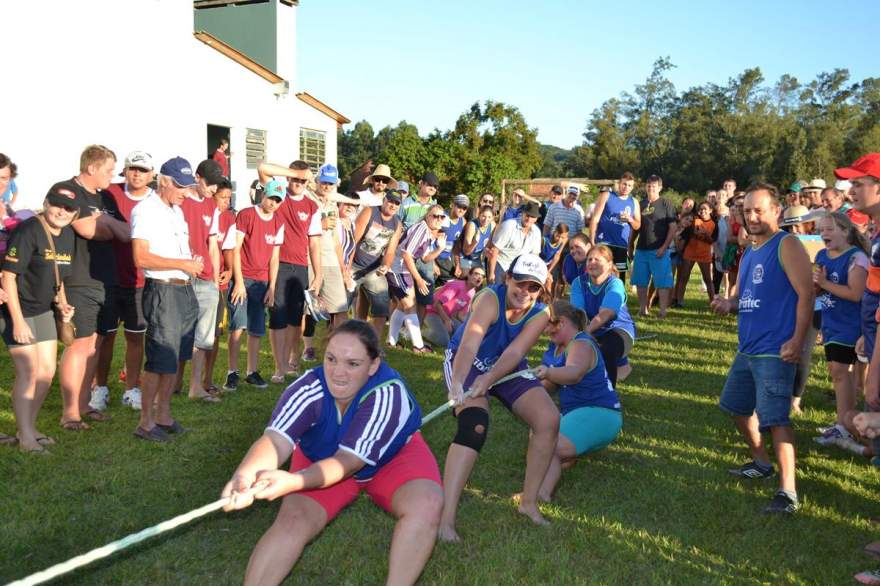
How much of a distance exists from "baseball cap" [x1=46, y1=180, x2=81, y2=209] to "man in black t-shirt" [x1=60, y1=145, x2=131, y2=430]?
2cm

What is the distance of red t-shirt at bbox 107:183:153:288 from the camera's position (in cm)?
628

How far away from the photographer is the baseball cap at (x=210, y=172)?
22.1ft

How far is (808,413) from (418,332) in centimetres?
468

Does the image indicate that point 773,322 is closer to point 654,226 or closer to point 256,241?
point 256,241

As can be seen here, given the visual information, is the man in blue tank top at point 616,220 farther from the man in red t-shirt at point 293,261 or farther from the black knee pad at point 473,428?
the black knee pad at point 473,428

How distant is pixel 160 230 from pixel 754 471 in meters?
4.69

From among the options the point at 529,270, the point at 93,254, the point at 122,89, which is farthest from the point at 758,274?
the point at 122,89

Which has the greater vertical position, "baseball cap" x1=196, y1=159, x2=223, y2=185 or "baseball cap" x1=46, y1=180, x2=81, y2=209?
"baseball cap" x1=196, y1=159, x2=223, y2=185

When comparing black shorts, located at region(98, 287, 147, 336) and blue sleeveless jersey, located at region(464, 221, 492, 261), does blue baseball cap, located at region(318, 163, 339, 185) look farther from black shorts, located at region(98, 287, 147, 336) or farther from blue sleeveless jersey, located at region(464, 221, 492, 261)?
blue sleeveless jersey, located at region(464, 221, 492, 261)

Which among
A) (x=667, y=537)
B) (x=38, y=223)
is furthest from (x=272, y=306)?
(x=667, y=537)

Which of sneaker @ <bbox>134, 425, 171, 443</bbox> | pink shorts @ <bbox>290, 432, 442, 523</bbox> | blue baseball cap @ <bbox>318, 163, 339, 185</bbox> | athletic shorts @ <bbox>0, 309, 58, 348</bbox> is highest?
blue baseball cap @ <bbox>318, 163, 339, 185</bbox>

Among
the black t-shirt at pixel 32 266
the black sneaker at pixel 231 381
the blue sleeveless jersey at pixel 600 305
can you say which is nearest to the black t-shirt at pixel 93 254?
the black t-shirt at pixel 32 266

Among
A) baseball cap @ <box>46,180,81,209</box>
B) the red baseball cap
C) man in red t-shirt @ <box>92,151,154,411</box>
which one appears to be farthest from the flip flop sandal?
the red baseball cap

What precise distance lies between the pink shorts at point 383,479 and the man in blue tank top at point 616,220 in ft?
28.6
